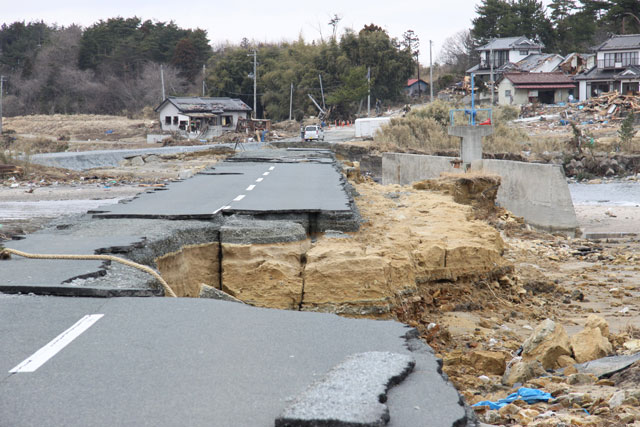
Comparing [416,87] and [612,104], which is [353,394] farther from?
[416,87]

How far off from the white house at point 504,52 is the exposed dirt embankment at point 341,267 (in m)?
82.1

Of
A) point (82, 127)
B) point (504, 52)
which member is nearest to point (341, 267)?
point (82, 127)

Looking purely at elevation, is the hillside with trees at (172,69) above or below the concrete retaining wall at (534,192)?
above

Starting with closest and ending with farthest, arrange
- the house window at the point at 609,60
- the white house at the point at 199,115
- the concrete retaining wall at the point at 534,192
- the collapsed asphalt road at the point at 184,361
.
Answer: the collapsed asphalt road at the point at 184,361 < the concrete retaining wall at the point at 534,192 < the house window at the point at 609,60 < the white house at the point at 199,115

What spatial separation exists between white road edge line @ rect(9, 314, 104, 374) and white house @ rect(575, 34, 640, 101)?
254 feet

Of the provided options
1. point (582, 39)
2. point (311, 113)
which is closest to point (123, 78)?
point (311, 113)

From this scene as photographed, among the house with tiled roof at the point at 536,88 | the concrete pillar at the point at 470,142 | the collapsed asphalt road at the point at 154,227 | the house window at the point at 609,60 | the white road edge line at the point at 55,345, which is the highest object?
the house window at the point at 609,60

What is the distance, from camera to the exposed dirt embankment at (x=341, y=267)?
26.7ft

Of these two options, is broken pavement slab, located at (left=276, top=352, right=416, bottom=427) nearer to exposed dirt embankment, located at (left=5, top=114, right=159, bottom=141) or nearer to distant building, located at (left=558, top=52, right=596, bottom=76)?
exposed dirt embankment, located at (left=5, top=114, right=159, bottom=141)

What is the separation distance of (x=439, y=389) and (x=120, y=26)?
11514 centimetres

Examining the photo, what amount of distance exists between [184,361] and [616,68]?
8119 centimetres

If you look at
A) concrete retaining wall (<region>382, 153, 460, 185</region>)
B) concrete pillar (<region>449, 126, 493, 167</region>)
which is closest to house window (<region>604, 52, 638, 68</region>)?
concrete retaining wall (<region>382, 153, 460, 185</region>)

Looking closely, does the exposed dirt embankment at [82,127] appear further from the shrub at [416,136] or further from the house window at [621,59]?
the house window at [621,59]

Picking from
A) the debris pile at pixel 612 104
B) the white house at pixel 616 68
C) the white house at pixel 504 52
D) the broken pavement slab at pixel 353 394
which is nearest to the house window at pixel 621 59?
the white house at pixel 616 68
